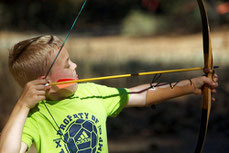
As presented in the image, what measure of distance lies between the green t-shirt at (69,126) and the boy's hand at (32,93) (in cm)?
11

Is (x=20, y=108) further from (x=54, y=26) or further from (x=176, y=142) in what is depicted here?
(x=54, y=26)

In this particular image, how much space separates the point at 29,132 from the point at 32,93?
177 mm

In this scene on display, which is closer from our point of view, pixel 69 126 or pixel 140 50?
pixel 69 126

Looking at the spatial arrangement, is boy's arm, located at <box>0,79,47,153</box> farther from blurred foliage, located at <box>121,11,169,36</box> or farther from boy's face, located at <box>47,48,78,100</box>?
blurred foliage, located at <box>121,11,169,36</box>

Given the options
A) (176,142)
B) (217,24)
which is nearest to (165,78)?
(176,142)

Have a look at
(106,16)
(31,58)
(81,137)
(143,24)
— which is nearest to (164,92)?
(81,137)

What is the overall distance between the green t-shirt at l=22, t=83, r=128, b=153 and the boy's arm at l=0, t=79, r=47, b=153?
0.06 meters

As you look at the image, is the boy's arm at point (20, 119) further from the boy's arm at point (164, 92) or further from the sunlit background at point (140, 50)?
the sunlit background at point (140, 50)

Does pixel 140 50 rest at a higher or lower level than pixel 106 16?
lower

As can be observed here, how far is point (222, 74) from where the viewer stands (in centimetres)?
488

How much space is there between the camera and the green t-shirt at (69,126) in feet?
5.15

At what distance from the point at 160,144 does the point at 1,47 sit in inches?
114

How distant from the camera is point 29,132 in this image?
60.3 inches

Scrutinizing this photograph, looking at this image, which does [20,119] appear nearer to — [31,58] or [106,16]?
[31,58]
